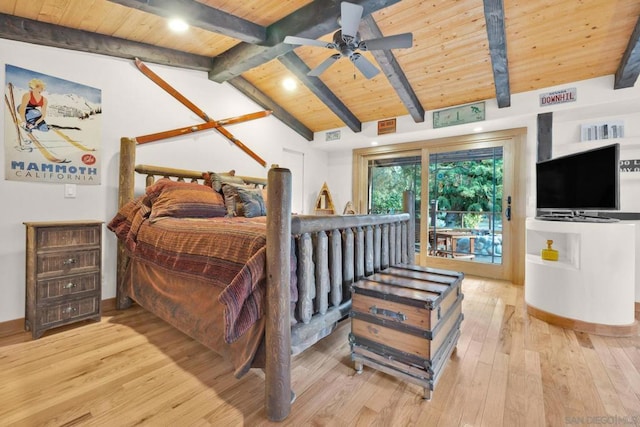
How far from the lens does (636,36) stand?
8.30 feet

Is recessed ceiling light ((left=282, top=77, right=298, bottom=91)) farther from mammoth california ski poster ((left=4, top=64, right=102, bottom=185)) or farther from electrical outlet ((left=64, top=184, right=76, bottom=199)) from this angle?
electrical outlet ((left=64, top=184, right=76, bottom=199))

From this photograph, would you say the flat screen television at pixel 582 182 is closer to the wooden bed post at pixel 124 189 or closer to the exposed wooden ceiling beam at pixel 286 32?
the exposed wooden ceiling beam at pixel 286 32

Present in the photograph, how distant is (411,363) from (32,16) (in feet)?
12.2

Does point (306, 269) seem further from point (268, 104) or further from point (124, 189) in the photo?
point (268, 104)

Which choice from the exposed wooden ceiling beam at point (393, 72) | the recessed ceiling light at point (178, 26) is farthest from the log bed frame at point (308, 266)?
the exposed wooden ceiling beam at point (393, 72)

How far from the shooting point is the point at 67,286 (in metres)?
2.33

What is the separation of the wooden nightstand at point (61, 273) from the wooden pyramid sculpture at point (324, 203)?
3.58m

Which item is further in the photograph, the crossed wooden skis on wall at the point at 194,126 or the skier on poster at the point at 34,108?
the crossed wooden skis on wall at the point at 194,126

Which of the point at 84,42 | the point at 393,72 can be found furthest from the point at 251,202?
the point at 393,72

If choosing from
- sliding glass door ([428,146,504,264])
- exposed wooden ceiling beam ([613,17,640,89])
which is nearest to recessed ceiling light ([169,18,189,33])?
sliding glass door ([428,146,504,264])

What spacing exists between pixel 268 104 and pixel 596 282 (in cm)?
432

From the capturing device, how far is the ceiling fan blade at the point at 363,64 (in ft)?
8.27

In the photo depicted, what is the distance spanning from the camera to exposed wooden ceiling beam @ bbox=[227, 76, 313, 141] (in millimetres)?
4137

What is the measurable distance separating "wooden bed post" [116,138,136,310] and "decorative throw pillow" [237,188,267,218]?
3.33 ft
